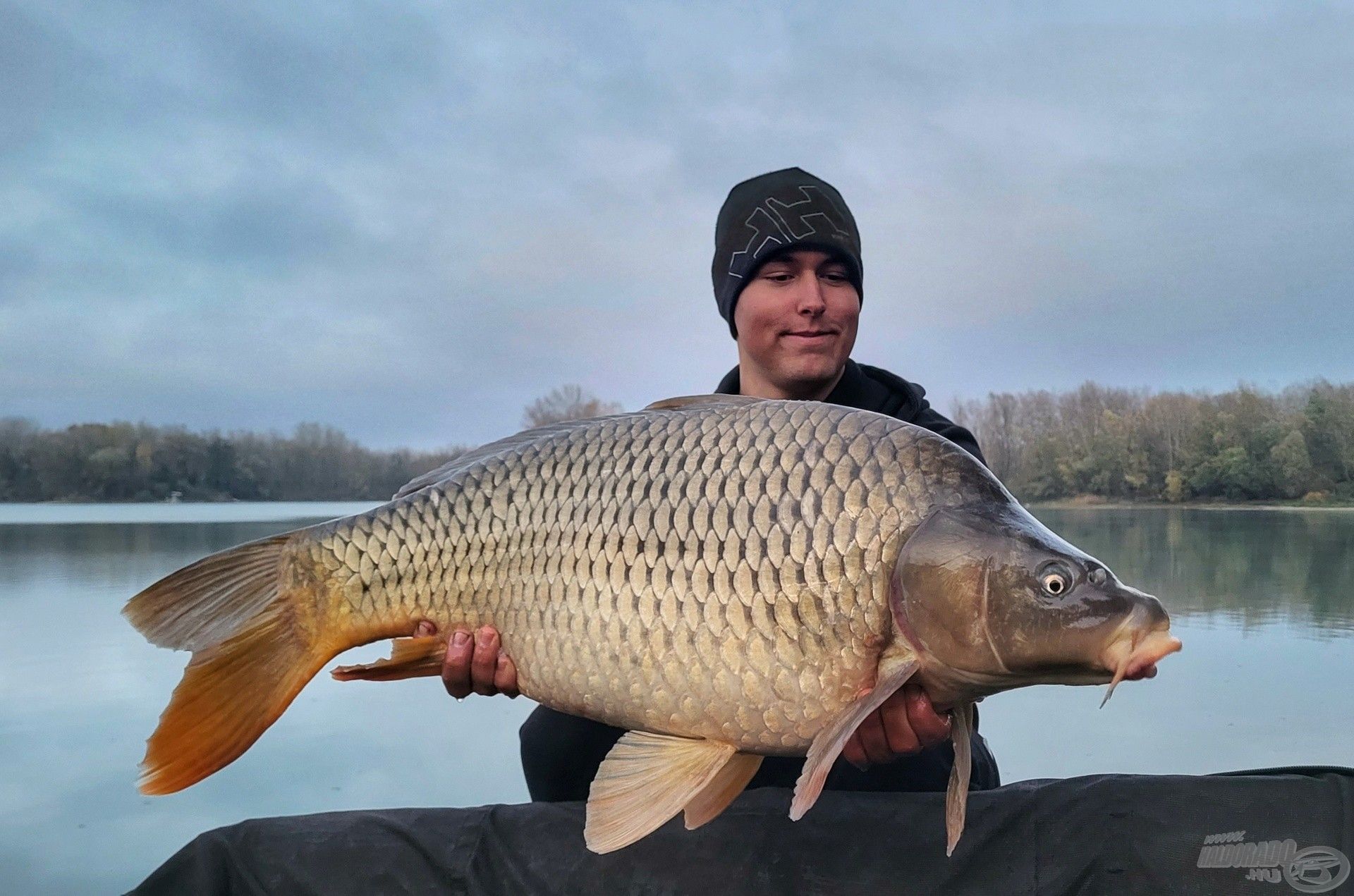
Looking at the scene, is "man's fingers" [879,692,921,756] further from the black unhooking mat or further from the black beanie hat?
the black beanie hat

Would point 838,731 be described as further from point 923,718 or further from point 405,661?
point 405,661

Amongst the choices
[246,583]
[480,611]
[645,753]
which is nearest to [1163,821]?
[645,753]

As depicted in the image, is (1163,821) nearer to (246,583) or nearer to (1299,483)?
(246,583)

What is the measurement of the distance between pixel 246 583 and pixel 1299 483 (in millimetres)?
5681

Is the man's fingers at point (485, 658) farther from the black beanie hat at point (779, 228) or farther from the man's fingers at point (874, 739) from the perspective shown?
the black beanie hat at point (779, 228)

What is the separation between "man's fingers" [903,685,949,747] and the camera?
98 cm

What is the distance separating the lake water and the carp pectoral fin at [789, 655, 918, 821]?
1751mm

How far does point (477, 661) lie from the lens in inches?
44.5

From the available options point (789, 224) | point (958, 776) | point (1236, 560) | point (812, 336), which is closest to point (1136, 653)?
point (958, 776)

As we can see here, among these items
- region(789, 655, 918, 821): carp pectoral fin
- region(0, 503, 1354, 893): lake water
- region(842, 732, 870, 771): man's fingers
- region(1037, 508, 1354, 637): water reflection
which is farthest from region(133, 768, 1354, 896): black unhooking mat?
region(1037, 508, 1354, 637): water reflection

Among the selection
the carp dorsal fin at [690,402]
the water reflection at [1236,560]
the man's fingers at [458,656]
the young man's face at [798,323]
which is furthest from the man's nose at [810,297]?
the water reflection at [1236,560]

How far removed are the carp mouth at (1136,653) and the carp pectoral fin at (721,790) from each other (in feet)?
1.33

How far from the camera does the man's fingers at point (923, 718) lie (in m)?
0.98

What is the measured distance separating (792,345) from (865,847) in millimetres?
891
